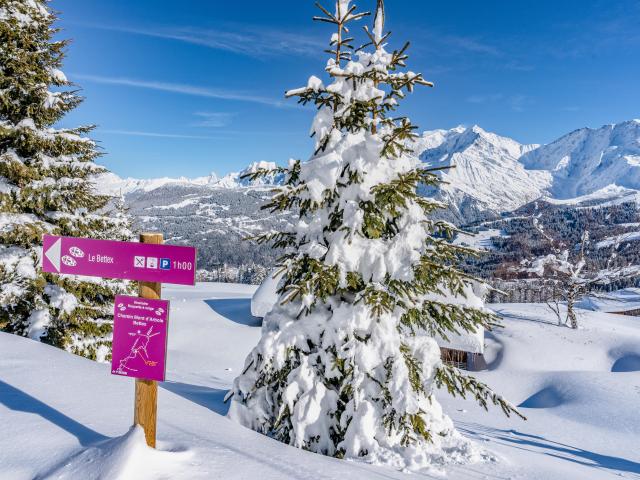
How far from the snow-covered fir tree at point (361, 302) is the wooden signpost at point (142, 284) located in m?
2.19

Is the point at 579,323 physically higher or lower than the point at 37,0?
lower

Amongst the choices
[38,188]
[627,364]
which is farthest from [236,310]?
[627,364]

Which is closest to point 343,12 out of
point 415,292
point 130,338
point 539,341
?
point 415,292

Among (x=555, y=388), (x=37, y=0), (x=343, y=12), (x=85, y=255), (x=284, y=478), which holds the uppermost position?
(x=37, y=0)

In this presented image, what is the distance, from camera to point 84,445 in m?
4.54

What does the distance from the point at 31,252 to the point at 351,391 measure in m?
9.99

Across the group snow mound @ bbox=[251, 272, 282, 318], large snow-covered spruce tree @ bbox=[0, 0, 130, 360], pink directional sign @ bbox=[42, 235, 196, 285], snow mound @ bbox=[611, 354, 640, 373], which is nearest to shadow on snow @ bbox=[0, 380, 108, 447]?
pink directional sign @ bbox=[42, 235, 196, 285]

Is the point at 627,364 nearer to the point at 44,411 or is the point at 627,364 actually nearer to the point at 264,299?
the point at 264,299

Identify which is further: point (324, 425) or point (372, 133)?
point (372, 133)

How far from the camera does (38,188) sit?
36.5 feet

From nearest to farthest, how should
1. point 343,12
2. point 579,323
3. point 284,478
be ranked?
point 284,478 → point 343,12 → point 579,323

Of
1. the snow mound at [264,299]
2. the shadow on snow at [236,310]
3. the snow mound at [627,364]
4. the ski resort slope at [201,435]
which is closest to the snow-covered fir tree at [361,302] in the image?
the ski resort slope at [201,435]

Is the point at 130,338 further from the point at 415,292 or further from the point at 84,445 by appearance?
the point at 415,292

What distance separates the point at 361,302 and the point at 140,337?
3301mm
